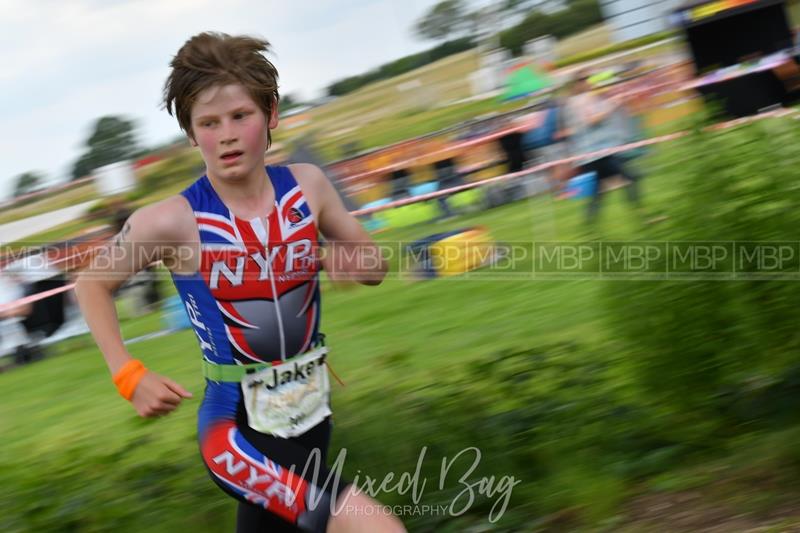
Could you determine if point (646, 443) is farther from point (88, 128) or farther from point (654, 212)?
point (88, 128)

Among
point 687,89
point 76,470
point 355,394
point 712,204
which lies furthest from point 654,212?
point 76,470

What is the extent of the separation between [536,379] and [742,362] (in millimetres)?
836

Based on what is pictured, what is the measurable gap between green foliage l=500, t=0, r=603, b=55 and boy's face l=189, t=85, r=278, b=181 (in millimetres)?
3470

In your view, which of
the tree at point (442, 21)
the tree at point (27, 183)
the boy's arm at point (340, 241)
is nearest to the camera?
the boy's arm at point (340, 241)

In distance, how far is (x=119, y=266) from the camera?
2.78 metres

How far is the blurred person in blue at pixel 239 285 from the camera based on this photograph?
2717mm

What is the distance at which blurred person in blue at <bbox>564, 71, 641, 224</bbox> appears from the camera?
22.4 ft

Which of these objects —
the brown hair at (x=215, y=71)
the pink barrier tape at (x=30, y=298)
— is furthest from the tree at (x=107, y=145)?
the pink barrier tape at (x=30, y=298)

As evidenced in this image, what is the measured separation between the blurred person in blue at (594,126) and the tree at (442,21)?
1109 mm

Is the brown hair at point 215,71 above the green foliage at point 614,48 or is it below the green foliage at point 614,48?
above

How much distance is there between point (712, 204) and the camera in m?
4.08

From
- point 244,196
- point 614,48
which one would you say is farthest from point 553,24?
point 244,196

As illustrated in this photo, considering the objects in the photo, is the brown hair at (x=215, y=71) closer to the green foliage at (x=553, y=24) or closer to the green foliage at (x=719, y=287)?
the green foliage at (x=719, y=287)

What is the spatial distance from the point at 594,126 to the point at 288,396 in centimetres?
491
